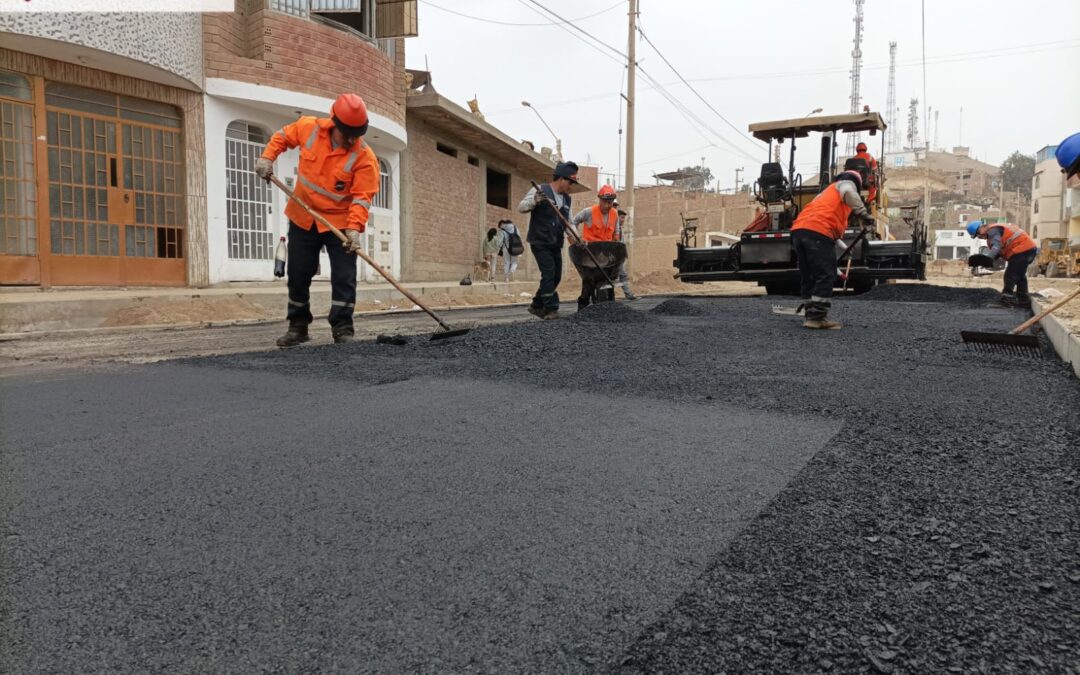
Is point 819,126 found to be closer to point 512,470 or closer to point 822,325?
point 822,325

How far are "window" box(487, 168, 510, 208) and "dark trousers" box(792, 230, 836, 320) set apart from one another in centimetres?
1352

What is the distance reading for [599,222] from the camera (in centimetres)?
752

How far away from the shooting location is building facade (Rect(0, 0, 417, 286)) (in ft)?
25.7

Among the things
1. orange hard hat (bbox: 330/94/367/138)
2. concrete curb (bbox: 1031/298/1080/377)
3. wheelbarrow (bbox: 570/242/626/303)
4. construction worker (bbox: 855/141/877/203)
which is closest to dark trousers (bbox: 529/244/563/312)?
wheelbarrow (bbox: 570/242/626/303)

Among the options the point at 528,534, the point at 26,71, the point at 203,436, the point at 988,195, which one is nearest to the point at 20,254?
the point at 26,71

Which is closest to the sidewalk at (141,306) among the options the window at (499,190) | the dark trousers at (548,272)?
the dark trousers at (548,272)

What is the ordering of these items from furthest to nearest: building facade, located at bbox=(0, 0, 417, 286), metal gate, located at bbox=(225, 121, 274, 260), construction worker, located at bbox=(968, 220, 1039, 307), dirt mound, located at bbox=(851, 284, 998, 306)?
1. metal gate, located at bbox=(225, 121, 274, 260)
2. dirt mound, located at bbox=(851, 284, 998, 306)
3. construction worker, located at bbox=(968, 220, 1039, 307)
4. building facade, located at bbox=(0, 0, 417, 286)

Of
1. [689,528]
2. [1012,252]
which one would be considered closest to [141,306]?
[689,528]

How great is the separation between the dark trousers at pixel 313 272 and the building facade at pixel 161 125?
4.87 meters

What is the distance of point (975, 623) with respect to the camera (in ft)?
3.81

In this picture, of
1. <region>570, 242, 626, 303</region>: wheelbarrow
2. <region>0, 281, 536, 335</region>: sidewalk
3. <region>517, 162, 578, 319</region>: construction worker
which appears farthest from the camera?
<region>570, 242, 626, 303</region>: wheelbarrow

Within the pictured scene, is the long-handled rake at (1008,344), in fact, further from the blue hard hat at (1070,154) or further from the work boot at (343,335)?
the work boot at (343,335)

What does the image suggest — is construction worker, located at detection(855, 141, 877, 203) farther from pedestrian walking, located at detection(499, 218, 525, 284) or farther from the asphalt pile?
pedestrian walking, located at detection(499, 218, 525, 284)

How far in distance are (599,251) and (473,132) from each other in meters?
8.89
